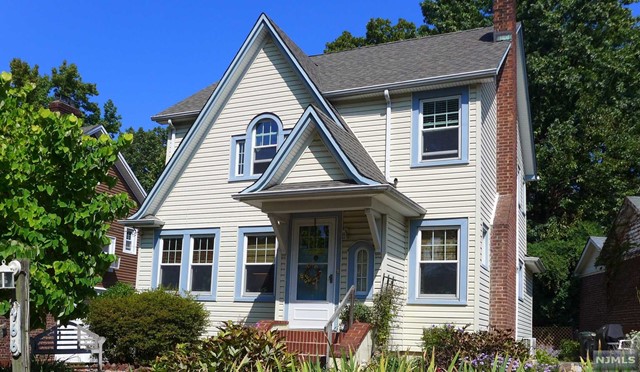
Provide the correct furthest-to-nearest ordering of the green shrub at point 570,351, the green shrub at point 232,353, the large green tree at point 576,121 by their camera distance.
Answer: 1. the large green tree at point 576,121
2. the green shrub at point 570,351
3. the green shrub at point 232,353

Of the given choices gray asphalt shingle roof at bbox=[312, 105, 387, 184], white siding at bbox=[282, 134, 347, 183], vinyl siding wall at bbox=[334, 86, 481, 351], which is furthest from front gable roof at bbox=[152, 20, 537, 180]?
white siding at bbox=[282, 134, 347, 183]

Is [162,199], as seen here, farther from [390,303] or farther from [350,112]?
[390,303]

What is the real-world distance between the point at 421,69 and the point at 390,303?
5.55m

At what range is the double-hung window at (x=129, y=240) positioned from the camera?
30.9 m

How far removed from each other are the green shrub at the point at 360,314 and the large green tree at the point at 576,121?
16.2m

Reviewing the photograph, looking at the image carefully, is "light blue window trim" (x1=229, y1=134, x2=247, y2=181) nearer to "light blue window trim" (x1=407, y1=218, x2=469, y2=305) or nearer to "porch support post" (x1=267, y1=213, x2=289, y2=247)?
"porch support post" (x1=267, y1=213, x2=289, y2=247)

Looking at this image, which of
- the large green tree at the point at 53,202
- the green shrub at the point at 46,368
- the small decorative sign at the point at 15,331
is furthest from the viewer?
the green shrub at the point at 46,368

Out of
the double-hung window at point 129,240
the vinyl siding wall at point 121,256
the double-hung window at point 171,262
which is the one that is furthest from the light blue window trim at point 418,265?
the double-hung window at point 129,240

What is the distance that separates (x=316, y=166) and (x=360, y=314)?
126 inches

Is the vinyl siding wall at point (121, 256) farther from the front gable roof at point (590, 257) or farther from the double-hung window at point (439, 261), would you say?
the front gable roof at point (590, 257)

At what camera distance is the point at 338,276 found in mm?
14750

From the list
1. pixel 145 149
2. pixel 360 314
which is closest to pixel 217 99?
pixel 360 314

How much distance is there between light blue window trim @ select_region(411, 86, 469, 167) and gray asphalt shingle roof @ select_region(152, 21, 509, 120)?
17.8 inches

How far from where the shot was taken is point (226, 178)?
56.9ft
